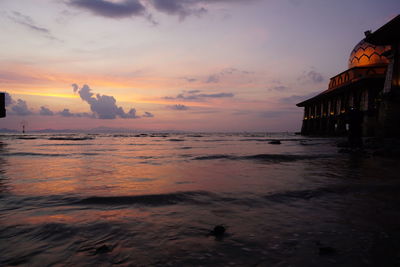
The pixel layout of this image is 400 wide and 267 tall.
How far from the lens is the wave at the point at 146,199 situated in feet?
14.5

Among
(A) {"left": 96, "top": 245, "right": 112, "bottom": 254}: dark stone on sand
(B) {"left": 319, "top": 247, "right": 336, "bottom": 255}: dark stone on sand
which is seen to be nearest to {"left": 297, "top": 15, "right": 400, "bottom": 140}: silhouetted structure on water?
(B) {"left": 319, "top": 247, "right": 336, "bottom": 255}: dark stone on sand

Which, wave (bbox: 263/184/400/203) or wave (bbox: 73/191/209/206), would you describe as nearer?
wave (bbox: 73/191/209/206)

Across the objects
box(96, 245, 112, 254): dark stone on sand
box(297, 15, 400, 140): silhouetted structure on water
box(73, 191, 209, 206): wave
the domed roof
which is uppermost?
the domed roof

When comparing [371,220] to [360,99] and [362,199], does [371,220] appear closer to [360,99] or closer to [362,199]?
[362,199]

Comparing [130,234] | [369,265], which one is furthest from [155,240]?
[369,265]

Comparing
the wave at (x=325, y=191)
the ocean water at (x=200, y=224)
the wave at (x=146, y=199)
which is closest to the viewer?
the ocean water at (x=200, y=224)

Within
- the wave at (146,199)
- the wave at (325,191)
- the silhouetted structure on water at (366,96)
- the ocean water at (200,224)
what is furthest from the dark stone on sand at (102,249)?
the silhouetted structure on water at (366,96)

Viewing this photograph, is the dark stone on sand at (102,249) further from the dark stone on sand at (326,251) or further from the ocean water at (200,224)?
the dark stone on sand at (326,251)

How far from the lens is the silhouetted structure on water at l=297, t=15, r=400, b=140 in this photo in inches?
842

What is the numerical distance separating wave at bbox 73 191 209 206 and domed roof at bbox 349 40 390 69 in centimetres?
6133

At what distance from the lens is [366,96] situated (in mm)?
43844

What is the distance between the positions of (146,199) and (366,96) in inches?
1922

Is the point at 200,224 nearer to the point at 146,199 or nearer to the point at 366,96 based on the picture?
the point at 146,199

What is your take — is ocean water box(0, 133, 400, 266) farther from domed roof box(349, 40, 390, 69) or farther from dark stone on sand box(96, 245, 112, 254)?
domed roof box(349, 40, 390, 69)
